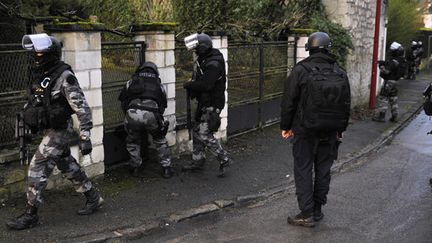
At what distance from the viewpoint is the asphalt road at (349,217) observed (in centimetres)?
518

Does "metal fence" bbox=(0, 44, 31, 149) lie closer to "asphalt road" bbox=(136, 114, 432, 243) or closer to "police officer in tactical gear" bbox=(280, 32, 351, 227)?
"asphalt road" bbox=(136, 114, 432, 243)

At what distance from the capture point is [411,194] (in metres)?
6.76

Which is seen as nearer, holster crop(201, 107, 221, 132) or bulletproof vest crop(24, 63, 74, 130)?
bulletproof vest crop(24, 63, 74, 130)

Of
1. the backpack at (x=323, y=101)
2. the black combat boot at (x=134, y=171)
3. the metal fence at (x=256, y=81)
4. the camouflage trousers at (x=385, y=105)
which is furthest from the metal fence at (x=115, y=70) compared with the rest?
the camouflage trousers at (x=385, y=105)

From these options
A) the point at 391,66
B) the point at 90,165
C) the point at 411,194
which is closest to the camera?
the point at 90,165

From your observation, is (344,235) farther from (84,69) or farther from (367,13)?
(367,13)

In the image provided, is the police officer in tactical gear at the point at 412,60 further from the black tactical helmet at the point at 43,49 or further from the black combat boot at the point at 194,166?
the black tactical helmet at the point at 43,49

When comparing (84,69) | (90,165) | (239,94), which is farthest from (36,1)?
(239,94)

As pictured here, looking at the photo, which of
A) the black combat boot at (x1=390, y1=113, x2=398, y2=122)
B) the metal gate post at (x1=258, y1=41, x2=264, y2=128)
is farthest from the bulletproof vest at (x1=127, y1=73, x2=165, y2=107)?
the black combat boot at (x1=390, y1=113, x2=398, y2=122)

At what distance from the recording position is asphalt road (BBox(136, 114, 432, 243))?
17.0 feet

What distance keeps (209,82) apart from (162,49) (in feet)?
3.00

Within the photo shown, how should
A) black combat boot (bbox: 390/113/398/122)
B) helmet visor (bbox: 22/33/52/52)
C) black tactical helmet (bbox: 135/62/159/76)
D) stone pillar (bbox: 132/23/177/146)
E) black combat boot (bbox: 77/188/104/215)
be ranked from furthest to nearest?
black combat boot (bbox: 390/113/398/122) → stone pillar (bbox: 132/23/177/146) → black tactical helmet (bbox: 135/62/159/76) → black combat boot (bbox: 77/188/104/215) → helmet visor (bbox: 22/33/52/52)

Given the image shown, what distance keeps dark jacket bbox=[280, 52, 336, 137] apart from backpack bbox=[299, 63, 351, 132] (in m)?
0.06

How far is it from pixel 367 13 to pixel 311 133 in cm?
951
